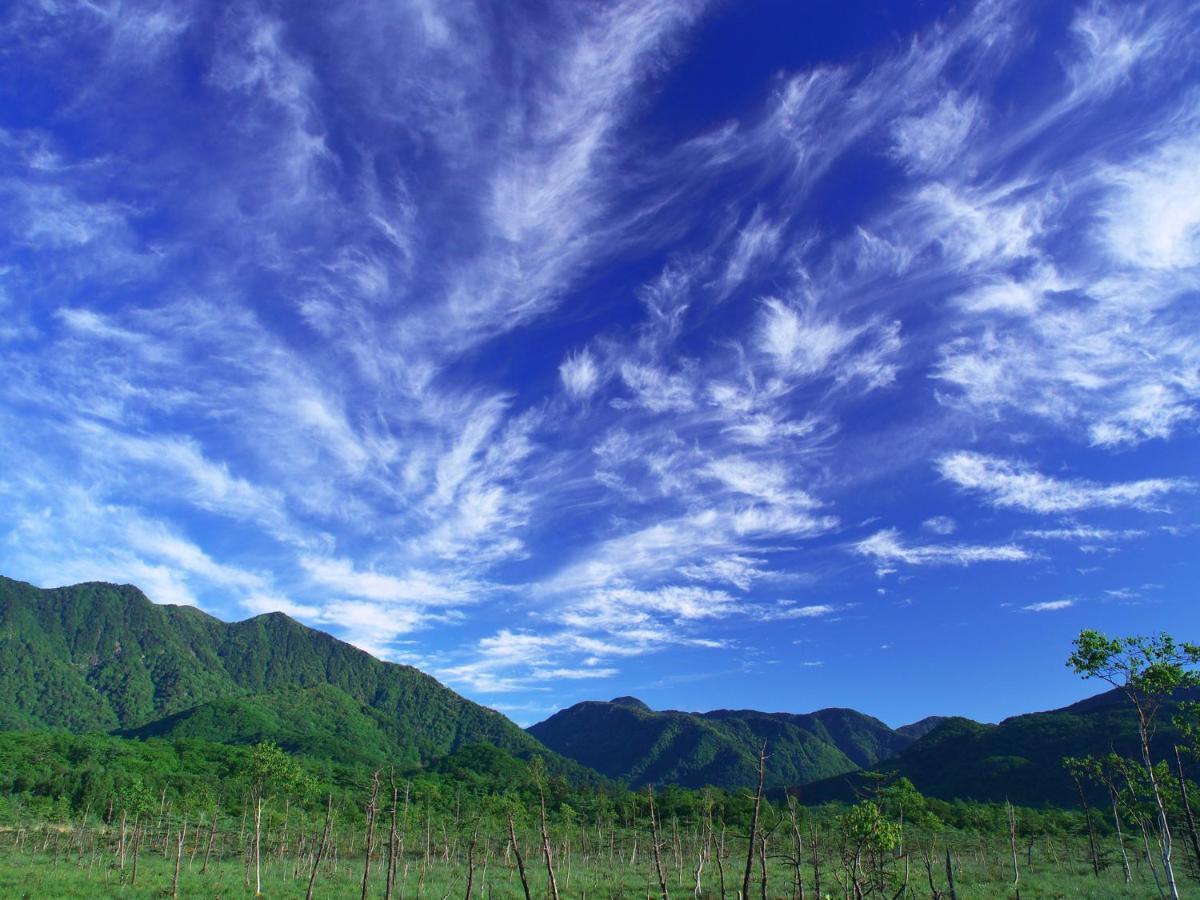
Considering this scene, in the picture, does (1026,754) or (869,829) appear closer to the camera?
(869,829)

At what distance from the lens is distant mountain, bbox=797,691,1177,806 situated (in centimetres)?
13575

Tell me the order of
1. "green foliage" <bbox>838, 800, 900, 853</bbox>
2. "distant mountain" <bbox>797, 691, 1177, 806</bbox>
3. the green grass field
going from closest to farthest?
"green foliage" <bbox>838, 800, 900, 853</bbox>
the green grass field
"distant mountain" <bbox>797, 691, 1177, 806</bbox>

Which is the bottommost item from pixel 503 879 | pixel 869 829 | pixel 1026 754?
pixel 503 879

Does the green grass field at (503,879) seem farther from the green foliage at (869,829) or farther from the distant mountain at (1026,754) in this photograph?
the distant mountain at (1026,754)

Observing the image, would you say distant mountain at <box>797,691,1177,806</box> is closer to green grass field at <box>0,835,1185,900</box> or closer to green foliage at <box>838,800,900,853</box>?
green grass field at <box>0,835,1185,900</box>

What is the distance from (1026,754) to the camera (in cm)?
15775

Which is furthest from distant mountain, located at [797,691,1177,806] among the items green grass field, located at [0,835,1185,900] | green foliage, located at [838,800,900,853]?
green foliage, located at [838,800,900,853]

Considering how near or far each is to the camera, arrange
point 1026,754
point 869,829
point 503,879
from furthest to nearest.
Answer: point 1026,754 → point 503,879 → point 869,829

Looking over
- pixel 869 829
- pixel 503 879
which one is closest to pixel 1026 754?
pixel 503 879

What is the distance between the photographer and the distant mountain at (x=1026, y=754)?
136 meters

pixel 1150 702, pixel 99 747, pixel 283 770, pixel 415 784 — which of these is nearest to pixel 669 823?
pixel 415 784

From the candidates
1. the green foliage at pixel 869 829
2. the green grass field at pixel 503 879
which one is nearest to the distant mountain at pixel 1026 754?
the green grass field at pixel 503 879

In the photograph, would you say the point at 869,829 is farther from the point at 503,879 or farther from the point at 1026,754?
the point at 1026,754

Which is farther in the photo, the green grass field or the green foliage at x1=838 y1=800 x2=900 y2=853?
the green grass field
